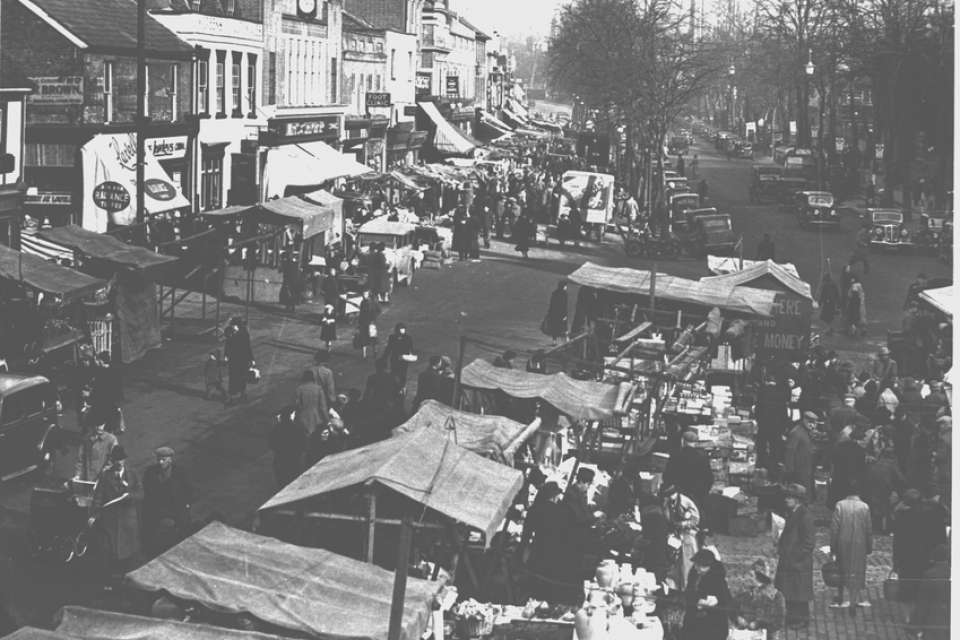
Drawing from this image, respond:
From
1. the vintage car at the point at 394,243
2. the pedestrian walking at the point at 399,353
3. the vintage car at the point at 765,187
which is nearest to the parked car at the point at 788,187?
the vintage car at the point at 765,187


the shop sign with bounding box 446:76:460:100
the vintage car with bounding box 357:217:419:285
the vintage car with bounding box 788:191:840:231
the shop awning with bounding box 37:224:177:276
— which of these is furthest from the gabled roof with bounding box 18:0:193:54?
the shop sign with bounding box 446:76:460:100

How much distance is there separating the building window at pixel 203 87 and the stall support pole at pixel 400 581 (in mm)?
35375

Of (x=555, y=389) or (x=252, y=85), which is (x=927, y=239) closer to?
(x=252, y=85)

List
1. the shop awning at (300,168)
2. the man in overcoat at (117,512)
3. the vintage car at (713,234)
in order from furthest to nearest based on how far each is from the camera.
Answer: the vintage car at (713,234), the shop awning at (300,168), the man in overcoat at (117,512)

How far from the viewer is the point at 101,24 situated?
36.6 metres

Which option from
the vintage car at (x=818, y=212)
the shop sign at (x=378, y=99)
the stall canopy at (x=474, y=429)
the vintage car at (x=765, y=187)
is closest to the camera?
the stall canopy at (x=474, y=429)

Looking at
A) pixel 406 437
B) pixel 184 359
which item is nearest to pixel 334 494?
pixel 406 437

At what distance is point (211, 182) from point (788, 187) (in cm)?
3273

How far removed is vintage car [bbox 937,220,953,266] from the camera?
43.5m

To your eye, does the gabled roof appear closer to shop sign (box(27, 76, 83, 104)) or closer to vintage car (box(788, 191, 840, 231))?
shop sign (box(27, 76, 83, 104))

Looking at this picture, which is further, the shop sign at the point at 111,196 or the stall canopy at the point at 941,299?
the shop sign at the point at 111,196

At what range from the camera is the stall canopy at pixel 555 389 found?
60.1ft

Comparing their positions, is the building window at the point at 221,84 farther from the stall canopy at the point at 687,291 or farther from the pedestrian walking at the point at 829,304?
the stall canopy at the point at 687,291

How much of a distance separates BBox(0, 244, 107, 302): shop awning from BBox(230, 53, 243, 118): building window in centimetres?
2361
